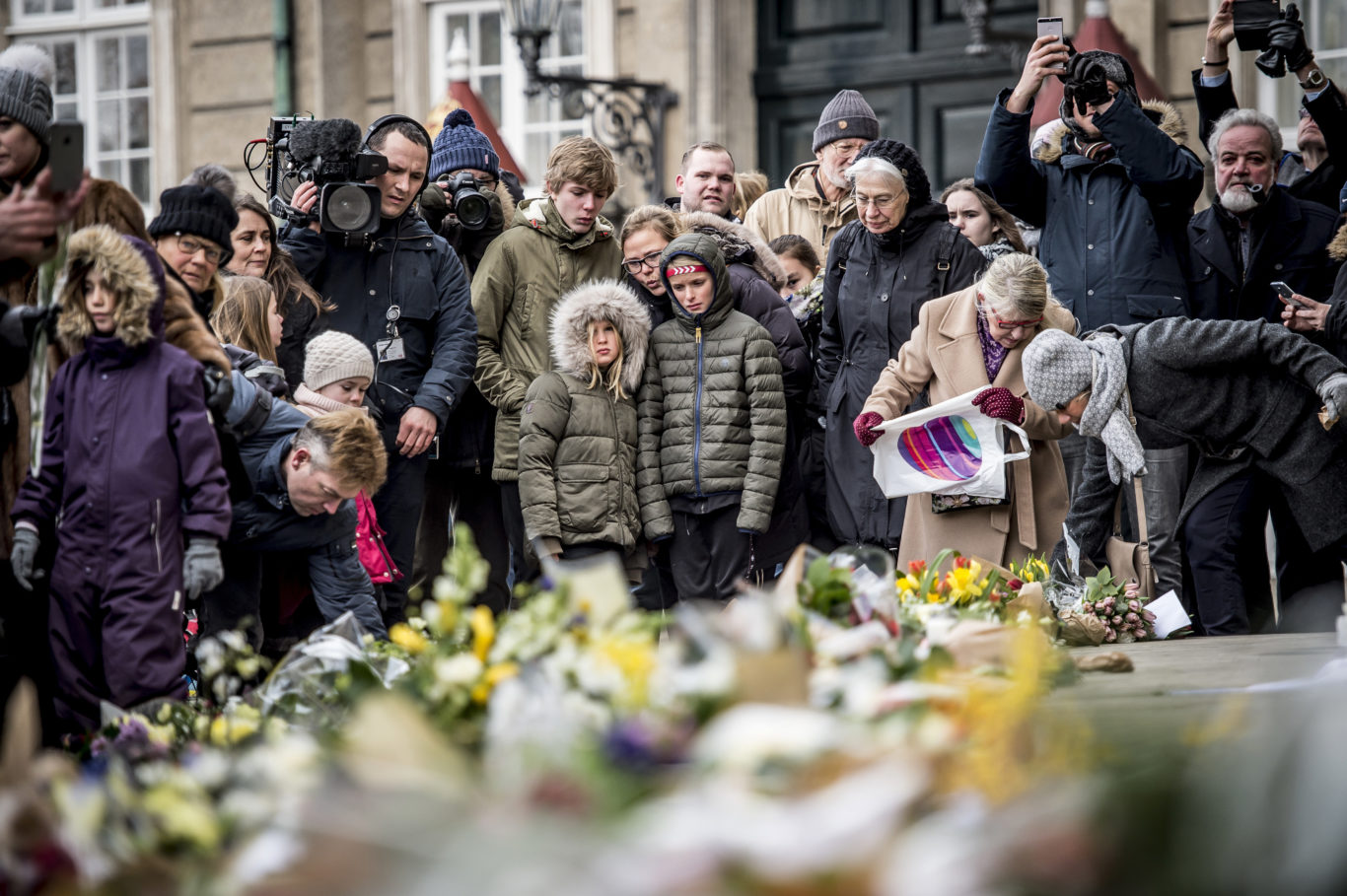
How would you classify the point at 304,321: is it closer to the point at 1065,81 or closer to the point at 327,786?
the point at 1065,81

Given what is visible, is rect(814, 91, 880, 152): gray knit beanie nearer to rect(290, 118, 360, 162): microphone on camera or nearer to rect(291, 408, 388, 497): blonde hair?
rect(290, 118, 360, 162): microphone on camera

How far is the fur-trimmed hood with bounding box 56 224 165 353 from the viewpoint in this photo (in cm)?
373

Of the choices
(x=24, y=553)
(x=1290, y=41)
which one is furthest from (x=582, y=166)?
(x=24, y=553)

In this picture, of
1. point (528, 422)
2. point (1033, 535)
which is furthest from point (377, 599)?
point (1033, 535)

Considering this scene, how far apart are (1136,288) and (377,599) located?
274 centimetres

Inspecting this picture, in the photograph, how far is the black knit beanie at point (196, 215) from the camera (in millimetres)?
4551

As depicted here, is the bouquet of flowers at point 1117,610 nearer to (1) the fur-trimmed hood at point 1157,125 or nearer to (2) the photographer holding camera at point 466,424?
(1) the fur-trimmed hood at point 1157,125

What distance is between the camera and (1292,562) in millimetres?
5406

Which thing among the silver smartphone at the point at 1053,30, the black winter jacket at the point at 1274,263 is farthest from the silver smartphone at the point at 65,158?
the black winter jacket at the point at 1274,263

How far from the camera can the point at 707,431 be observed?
5555mm

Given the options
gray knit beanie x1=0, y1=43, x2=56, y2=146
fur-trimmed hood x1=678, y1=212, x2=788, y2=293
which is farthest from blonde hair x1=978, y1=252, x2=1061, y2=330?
gray knit beanie x1=0, y1=43, x2=56, y2=146

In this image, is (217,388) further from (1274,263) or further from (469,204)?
(1274,263)

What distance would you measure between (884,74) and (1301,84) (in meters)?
4.08

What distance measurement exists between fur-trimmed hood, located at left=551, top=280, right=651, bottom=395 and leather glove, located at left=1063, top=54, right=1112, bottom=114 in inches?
65.0
